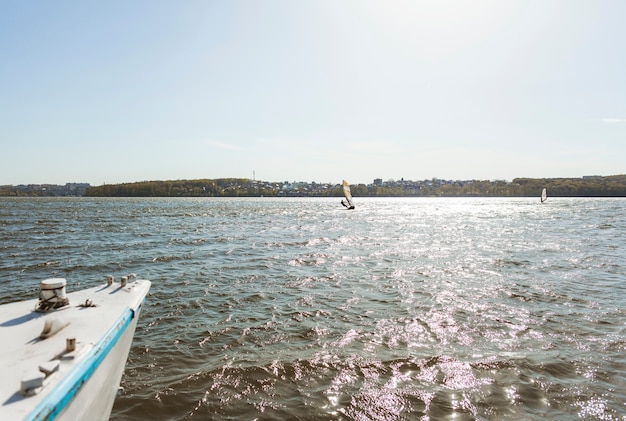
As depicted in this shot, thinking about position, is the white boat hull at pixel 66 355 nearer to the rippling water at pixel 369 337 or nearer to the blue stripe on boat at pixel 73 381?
the blue stripe on boat at pixel 73 381

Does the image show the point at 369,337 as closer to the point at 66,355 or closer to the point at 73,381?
the point at 66,355

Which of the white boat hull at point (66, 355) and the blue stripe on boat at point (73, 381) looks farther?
the white boat hull at point (66, 355)

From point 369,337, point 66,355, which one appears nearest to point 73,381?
point 66,355

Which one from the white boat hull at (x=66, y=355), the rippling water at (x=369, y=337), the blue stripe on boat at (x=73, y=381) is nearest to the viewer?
the blue stripe on boat at (x=73, y=381)

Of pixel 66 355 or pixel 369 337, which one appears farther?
pixel 369 337

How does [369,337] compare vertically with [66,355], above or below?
below

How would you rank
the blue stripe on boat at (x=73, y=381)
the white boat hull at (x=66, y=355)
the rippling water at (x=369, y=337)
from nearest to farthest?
1. the blue stripe on boat at (x=73, y=381)
2. the white boat hull at (x=66, y=355)
3. the rippling water at (x=369, y=337)

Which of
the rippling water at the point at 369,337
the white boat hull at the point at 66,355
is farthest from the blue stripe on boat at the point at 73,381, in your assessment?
the rippling water at the point at 369,337

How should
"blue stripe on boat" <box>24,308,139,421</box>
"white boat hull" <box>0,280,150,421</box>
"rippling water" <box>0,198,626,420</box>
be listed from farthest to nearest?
"rippling water" <box>0,198,626,420</box> < "white boat hull" <box>0,280,150,421</box> < "blue stripe on boat" <box>24,308,139,421</box>

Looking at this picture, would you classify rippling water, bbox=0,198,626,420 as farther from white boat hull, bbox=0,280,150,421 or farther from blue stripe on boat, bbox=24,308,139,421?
blue stripe on boat, bbox=24,308,139,421

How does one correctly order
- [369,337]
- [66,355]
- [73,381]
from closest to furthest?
[73,381]
[66,355]
[369,337]

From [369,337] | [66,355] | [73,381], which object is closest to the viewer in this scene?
[73,381]

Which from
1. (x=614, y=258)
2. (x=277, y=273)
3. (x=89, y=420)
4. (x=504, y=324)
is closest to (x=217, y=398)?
(x=89, y=420)

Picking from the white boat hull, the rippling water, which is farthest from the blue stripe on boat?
the rippling water
